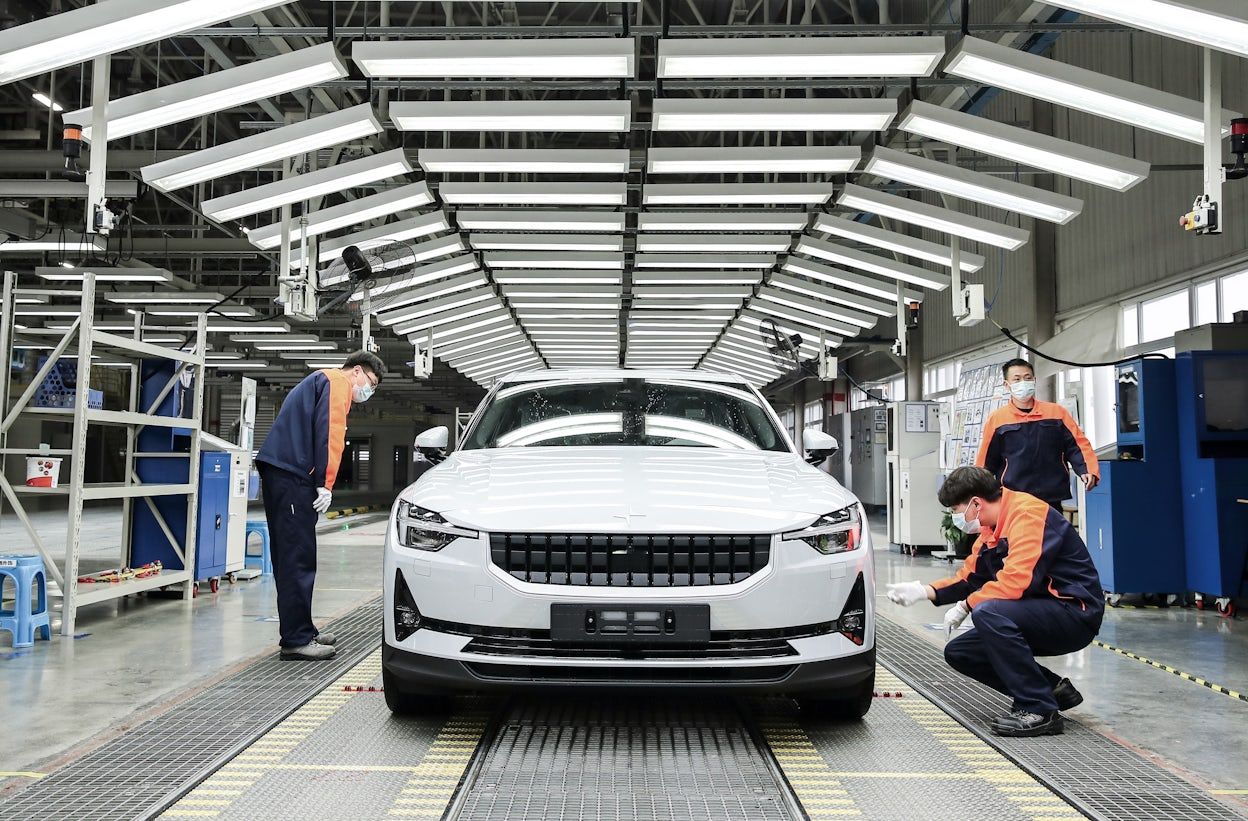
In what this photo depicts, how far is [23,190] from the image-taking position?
385 inches

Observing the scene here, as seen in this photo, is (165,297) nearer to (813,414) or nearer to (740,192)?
(740,192)

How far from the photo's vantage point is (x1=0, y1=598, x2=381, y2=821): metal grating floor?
2.59 meters

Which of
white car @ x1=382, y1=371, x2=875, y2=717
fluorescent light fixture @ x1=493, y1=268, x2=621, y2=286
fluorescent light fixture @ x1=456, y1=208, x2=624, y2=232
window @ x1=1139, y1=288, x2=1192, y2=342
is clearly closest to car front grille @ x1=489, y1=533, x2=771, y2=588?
white car @ x1=382, y1=371, x2=875, y2=717

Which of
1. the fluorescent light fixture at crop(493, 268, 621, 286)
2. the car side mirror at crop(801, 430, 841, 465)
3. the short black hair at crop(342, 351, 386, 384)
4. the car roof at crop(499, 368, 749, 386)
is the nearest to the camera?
the car side mirror at crop(801, 430, 841, 465)

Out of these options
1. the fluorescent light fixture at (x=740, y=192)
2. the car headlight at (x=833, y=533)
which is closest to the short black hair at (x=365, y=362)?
the car headlight at (x=833, y=533)

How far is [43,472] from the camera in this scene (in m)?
5.79

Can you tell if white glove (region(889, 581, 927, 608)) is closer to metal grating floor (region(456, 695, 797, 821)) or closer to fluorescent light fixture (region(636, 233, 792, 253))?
metal grating floor (region(456, 695, 797, 821))

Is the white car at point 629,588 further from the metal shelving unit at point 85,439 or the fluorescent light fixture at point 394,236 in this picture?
the fluorescent light fixture at point 394,236

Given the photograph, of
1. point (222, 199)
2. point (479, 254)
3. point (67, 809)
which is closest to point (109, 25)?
point (222, 199)

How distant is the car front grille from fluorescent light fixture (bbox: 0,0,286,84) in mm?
3099

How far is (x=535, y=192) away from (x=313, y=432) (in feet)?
13.2

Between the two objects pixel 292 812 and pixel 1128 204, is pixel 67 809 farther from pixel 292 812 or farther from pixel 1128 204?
pixel 1128 204

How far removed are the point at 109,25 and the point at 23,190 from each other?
250 inches

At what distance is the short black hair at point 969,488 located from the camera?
11.0 ft
